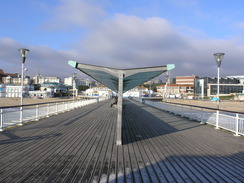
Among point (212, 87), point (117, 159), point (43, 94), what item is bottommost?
point (117, 159)

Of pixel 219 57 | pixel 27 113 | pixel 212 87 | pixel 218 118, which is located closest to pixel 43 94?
pixel 212 87

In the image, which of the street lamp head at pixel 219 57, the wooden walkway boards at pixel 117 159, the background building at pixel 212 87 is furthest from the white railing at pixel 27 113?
the background building at pixel 212 87

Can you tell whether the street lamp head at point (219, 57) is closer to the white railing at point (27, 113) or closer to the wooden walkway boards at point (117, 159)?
the wooden walkway boards at point (117, 159)

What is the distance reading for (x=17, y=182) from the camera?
2.86m

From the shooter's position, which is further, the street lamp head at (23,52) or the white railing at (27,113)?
the street lamp head at (23,52)

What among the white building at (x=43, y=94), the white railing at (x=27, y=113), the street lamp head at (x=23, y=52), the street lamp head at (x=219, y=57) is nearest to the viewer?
the white railing at (x=27, y=113)

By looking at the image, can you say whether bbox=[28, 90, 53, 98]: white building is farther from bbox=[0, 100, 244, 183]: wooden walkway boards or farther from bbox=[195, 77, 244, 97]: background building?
bbox=[0, 100, 244, 183]: wooden walkway boards

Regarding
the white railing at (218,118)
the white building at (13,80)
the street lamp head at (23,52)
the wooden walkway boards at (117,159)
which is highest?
the white building at (13,80)

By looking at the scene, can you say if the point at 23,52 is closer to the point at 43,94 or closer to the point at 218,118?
the point at 218,118

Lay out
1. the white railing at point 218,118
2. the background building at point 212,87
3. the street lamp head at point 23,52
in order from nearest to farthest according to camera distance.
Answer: the white railing at point 218,118, the street lamp head at point 23,52, the background building at point 212,87

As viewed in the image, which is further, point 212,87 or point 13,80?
point 13,80

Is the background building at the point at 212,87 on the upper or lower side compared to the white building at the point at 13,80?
lower

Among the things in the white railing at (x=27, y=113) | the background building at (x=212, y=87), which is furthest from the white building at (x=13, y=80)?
the white railing at (x=27, y=113)

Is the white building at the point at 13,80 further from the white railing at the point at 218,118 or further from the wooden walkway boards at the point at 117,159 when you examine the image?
the wooden walkway boards at the point at 117,159
